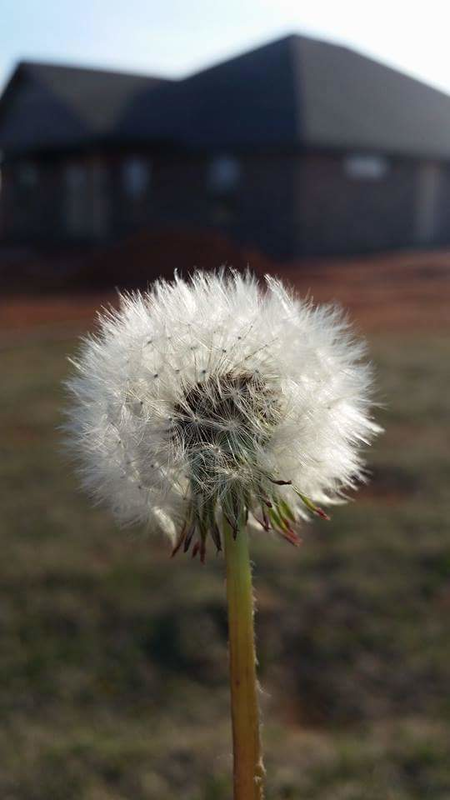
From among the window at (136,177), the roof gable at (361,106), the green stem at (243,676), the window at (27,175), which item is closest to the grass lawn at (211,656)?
the green stem at (243,676)

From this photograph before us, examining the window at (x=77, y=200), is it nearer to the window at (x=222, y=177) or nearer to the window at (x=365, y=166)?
the window at (x=222, y=177)

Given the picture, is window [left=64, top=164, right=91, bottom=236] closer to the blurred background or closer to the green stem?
the blurred background

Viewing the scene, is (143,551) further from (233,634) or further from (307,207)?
(307,207)

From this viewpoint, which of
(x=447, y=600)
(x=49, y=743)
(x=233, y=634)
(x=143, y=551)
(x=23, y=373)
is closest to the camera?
(x=233, y=634)

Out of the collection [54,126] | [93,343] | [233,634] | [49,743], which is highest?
[54,126]

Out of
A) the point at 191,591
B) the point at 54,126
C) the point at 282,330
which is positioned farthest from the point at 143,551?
the point at 54,126

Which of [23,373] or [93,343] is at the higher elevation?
[93,343]
